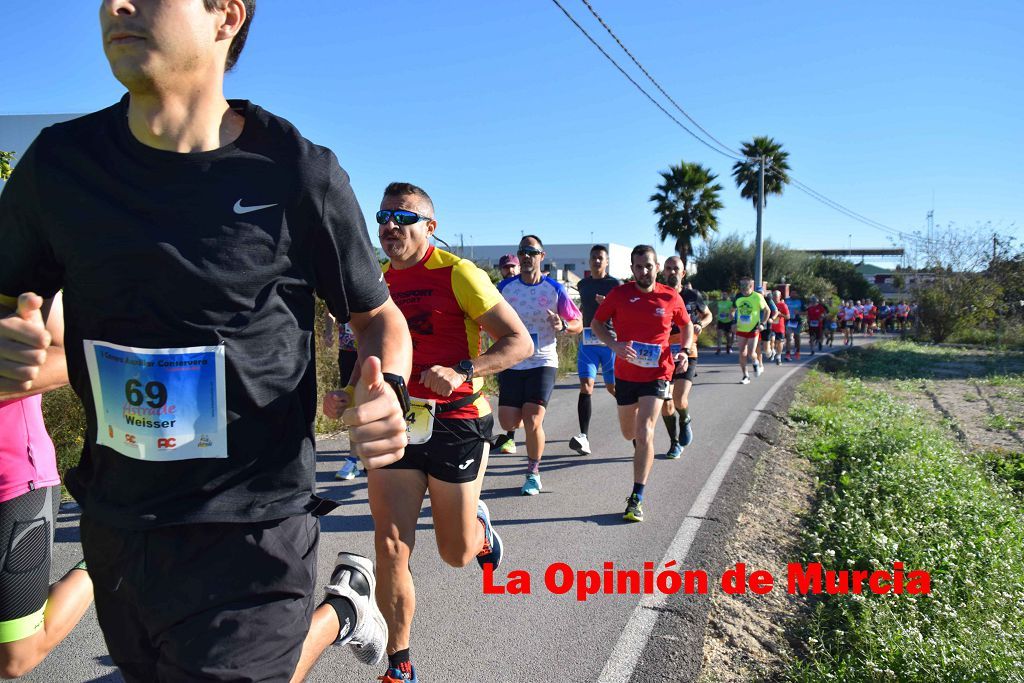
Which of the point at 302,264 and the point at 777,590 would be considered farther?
the point at 777,590

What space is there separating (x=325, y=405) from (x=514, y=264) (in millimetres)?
6343

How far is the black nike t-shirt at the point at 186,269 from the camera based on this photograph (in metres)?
1.67

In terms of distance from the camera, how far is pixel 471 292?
3773 millimetres

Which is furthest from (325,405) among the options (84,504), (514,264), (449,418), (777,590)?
(514,264)

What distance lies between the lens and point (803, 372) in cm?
1805

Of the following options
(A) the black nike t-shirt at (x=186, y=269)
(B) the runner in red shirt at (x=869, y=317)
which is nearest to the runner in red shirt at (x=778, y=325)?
(A) the black nike t-shirt at (x=186, y=269)

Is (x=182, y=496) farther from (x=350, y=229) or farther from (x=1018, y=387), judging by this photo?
(x=1018, y=387)

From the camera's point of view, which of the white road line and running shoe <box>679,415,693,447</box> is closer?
the white road line

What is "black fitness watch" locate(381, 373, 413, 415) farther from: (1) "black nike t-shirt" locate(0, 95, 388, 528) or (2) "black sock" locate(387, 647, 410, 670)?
(2) "black sock" locate(387, 647, 410, 670)

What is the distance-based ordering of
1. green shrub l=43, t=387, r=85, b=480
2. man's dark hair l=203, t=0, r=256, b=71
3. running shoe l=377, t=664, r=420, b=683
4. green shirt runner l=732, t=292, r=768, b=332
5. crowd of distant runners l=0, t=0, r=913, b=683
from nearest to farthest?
crowd of distant runners l=0, t=0, r=913, b=683, man's dark hair l=203, t=0, r=256, b=71, running shoe l=377, t=664, r=420, b=683, green shrub l=43, t=387, r=85, b=480, green shirt runner l=732, t=292, r=768, b=332

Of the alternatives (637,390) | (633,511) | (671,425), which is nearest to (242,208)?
(633,511)

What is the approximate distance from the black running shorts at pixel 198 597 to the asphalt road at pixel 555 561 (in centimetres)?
182

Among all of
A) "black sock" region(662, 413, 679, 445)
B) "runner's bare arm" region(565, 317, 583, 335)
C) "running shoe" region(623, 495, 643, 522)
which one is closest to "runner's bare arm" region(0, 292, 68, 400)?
"running shoe" region(623, 495, 643, 522)

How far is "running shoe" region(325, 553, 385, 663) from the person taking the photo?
256 cm
